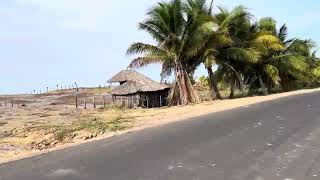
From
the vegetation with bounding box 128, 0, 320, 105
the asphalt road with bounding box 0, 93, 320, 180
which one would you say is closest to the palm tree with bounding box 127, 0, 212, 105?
the vegetation with bounding box 128, 0, 320, 105

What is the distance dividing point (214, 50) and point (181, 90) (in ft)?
13.2

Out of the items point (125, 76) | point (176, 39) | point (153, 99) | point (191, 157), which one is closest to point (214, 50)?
point (176, 39)

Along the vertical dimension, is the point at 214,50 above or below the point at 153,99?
above

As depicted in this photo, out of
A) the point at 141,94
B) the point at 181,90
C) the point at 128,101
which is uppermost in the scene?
the point at 181,90

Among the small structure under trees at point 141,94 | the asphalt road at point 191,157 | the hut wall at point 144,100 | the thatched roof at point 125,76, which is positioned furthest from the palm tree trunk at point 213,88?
the asphalt road at point 191,157

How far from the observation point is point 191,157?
1114 centimetres

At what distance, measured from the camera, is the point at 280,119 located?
19141 millimetres

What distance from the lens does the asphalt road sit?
9.38 meters

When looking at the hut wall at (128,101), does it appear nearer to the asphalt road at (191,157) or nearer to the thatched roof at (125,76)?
the thatched roof at (125,76)

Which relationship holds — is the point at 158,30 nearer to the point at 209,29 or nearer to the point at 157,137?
the point at 209,29

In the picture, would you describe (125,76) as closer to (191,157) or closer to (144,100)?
(144,100)

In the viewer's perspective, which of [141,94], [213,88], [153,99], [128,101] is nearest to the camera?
[128,101]

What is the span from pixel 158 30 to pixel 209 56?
13.4ft

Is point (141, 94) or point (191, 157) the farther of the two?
point (141, 94)
